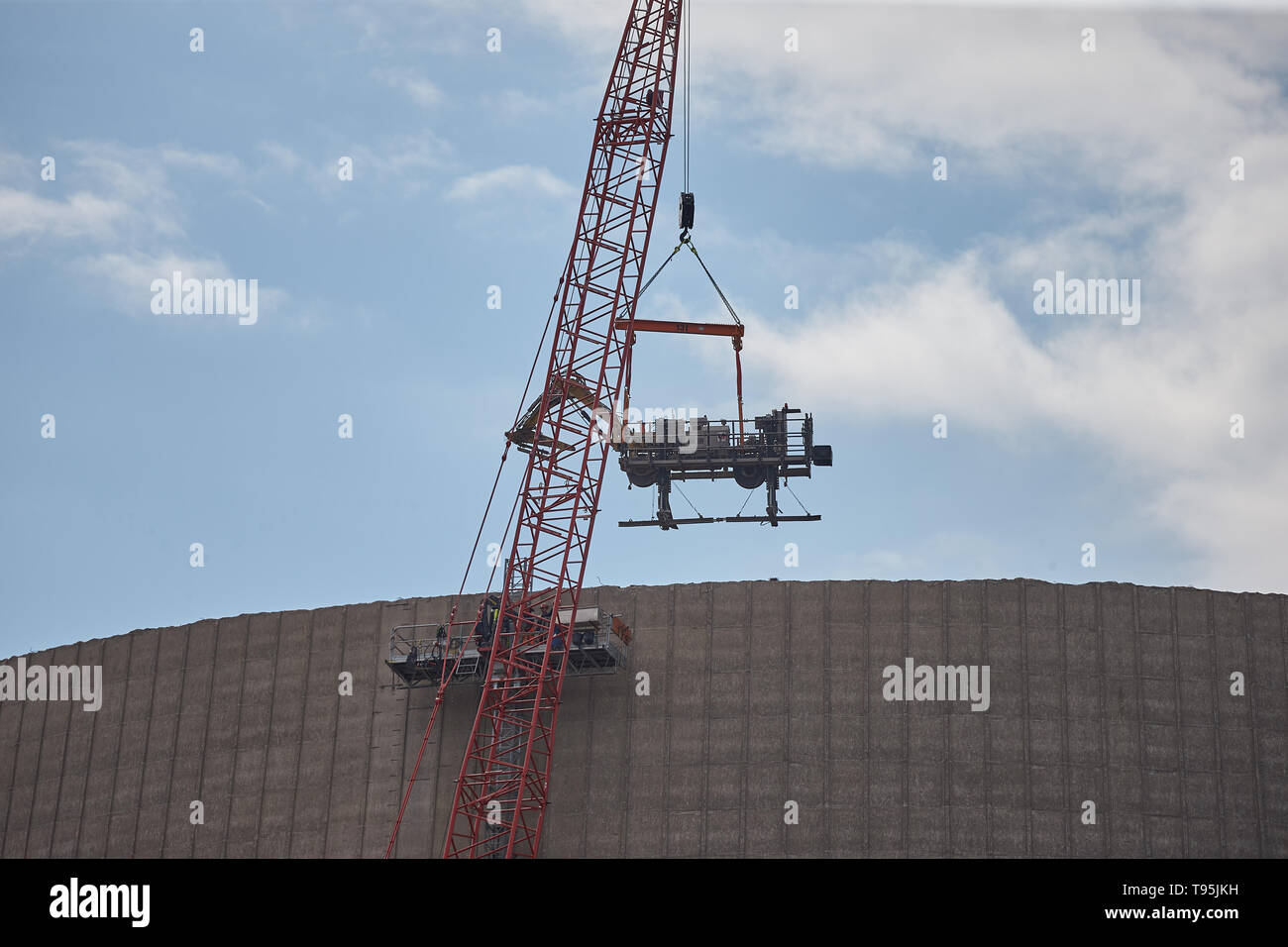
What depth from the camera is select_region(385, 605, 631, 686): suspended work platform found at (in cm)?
6231

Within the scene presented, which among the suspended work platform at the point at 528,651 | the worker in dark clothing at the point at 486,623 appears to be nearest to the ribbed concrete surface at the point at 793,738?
the suspended work platform at the point at 528,651

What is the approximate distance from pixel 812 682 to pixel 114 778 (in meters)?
27.5

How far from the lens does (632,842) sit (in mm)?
61344

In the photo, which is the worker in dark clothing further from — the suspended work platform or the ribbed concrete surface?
the ribbed concrete surface

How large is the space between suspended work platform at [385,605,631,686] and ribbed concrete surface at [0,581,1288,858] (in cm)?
108

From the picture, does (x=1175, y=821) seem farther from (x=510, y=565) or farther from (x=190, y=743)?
(x=190, y=743)

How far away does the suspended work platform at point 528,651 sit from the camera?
6231 cm

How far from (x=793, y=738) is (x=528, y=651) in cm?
990

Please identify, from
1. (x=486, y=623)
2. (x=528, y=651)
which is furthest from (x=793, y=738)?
(x=486, y=623)

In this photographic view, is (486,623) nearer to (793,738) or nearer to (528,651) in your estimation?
(528,651)

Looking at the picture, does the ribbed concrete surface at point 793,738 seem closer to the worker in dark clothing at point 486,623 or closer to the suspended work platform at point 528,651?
the suspended work platform at point 528,651

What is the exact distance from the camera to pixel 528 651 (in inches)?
2464
